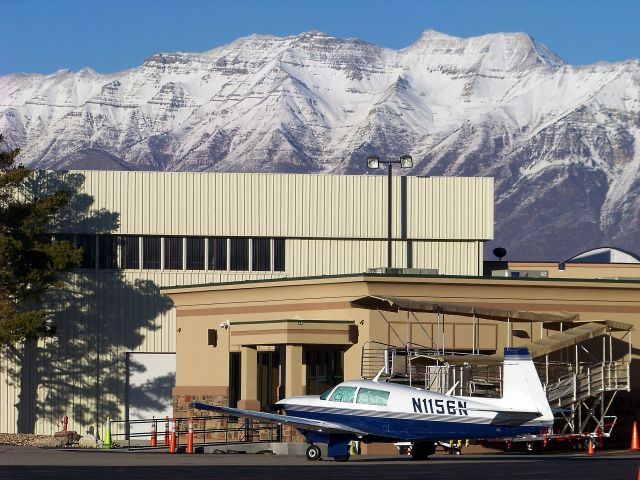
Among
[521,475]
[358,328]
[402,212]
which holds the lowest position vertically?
[521,475]

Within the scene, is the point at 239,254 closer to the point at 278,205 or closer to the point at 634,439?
the point at 278,205

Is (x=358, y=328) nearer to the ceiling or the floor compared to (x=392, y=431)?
nearer to the ceiling

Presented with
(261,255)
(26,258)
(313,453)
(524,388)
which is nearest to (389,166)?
(261,255)

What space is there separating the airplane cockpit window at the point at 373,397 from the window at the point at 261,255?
27650mm

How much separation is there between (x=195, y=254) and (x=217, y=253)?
1004 mm

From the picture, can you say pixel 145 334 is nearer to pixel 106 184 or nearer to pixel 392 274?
pixel 106 184

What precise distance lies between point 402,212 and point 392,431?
97.7 ft

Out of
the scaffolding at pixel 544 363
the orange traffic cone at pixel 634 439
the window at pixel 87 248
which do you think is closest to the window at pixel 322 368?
the scaffolding at pixel 544 363

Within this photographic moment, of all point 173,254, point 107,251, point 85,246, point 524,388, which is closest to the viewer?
point 524,388

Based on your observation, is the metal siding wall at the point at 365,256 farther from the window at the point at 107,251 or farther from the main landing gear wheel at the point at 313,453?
the main landing gear wheel at the point at 313,453

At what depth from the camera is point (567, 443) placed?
53.4 m

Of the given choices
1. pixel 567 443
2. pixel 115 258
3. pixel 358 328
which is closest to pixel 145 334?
pixel 115 258

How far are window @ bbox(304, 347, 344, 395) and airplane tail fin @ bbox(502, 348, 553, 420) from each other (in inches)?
614

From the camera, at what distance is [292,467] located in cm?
3866
